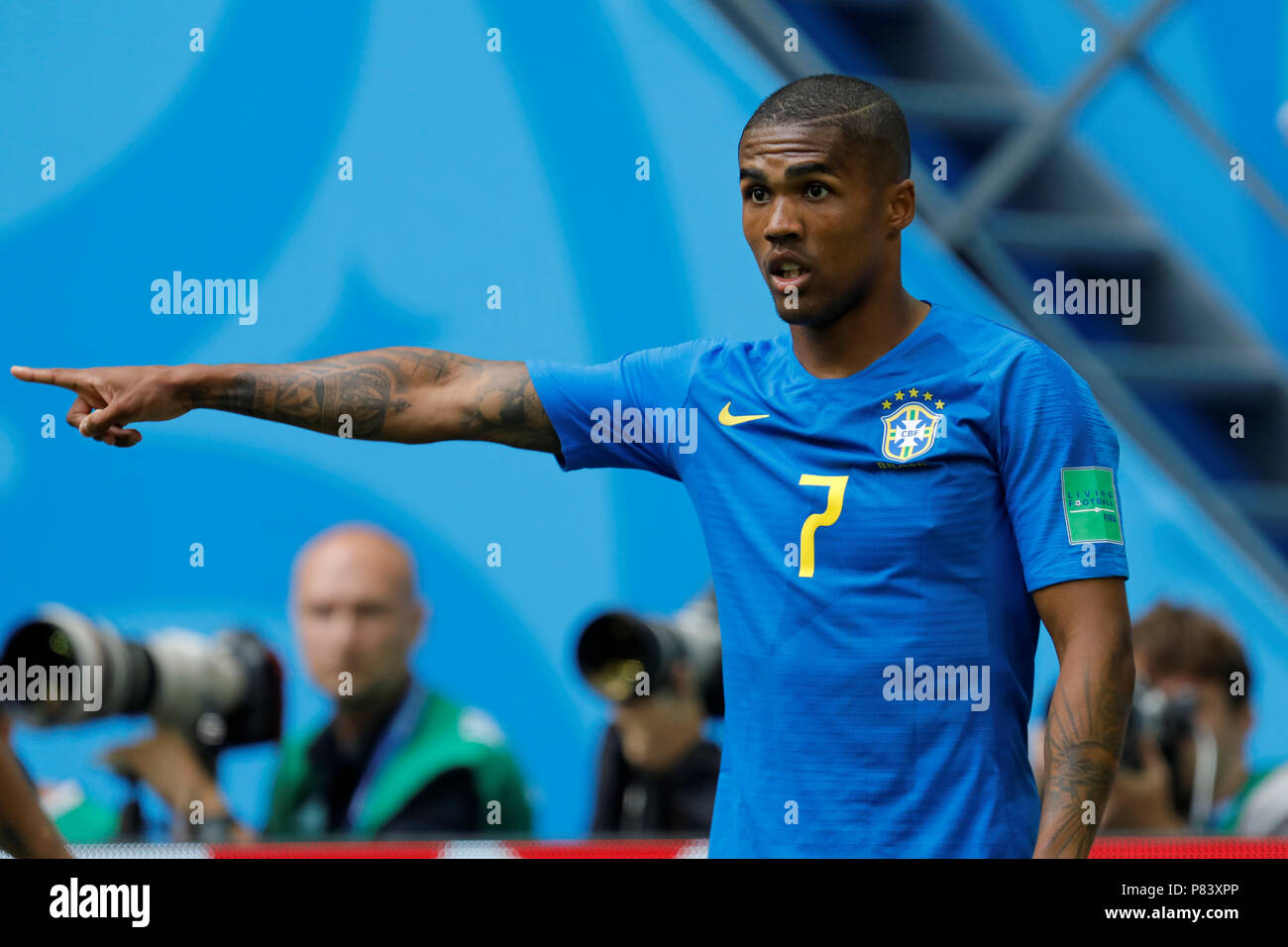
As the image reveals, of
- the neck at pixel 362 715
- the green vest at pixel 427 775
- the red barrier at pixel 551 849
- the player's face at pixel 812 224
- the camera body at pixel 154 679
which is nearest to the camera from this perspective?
the player's face at pixel 812 224

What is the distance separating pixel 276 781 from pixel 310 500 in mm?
621

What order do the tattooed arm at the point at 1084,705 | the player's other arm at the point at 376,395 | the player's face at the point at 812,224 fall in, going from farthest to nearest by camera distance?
the player's other arm at the point at 376,395 < the player's face at the point at 812,224 < the tattooed arm at the point at 1084,705

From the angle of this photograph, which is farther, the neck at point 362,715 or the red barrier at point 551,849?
the neck at point 362,715

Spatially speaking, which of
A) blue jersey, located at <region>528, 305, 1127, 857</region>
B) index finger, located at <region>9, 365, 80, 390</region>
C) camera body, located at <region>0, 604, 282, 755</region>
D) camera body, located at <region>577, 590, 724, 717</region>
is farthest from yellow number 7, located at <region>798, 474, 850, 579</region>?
camera body, located at <region>0, 604, 282, 755</region>

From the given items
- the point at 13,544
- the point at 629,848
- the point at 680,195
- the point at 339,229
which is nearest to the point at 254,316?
the point at 339,229

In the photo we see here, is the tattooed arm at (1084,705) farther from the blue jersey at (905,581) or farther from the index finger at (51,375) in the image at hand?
the index finger at (51,375)

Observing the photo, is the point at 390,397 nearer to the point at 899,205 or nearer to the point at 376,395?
the point at 376,395

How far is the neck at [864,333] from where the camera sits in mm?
1771

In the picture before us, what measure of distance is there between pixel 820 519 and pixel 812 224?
1.15 ft

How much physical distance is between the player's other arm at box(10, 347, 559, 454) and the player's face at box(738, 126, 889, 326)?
0.38m

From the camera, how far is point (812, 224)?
68.9 inches

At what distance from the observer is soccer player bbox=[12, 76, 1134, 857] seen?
5.35 feet

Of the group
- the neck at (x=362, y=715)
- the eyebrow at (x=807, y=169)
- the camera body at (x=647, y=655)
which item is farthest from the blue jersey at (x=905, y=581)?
the neck at (x=362, y=715)

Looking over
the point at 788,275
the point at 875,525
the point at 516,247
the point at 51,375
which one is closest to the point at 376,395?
the point at 51,375
